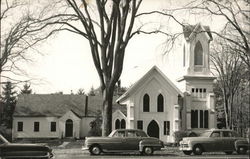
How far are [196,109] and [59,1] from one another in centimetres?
2654

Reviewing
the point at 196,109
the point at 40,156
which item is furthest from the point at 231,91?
the point at 40,156

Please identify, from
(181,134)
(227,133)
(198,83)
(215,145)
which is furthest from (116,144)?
(198,83)

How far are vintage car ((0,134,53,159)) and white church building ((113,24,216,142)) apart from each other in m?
31.5

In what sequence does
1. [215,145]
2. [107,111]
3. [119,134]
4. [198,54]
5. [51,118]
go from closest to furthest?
[119,134] < [215,145] < [107,111] < [198,54] < [51,118]

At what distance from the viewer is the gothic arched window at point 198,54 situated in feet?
163

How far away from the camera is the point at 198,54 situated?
49.8 meters

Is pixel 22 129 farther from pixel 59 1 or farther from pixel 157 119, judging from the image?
pixel 59 1

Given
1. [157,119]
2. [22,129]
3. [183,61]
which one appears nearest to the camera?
[157,119]

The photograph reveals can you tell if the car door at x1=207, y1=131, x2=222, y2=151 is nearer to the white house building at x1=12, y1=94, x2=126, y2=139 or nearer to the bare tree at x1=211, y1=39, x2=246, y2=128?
the bare tree at x1=211, y1=39, x2=246, y2=128

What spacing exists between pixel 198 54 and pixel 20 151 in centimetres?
3797

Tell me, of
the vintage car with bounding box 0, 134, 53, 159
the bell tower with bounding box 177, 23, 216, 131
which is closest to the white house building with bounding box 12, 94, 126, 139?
the bell tower with bounding box 177, 23, 216, 131

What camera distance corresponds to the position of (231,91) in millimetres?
48688

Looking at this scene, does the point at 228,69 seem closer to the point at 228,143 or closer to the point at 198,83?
the point at 198,83

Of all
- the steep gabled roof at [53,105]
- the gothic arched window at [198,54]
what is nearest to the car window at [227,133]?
the gothic arched window at [198,54]
